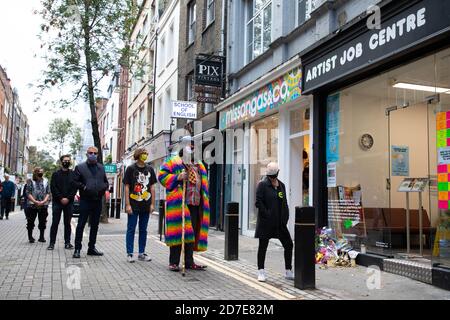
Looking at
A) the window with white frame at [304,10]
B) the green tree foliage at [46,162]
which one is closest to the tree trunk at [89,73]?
the window with white frame at [304,10]

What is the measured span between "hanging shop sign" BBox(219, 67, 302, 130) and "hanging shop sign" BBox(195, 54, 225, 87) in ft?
3.40

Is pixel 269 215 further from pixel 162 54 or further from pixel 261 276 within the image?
pixel 162 54

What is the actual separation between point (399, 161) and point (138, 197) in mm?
4744

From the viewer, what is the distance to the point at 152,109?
85.7ft

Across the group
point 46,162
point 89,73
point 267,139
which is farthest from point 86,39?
point 46,162

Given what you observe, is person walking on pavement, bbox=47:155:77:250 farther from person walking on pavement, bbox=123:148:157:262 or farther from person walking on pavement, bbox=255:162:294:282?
person walking on pavement, bbox=255:162:294:282

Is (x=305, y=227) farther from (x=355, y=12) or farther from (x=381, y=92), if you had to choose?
(x=355, y=12)

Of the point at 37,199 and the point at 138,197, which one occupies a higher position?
the point at 138,197

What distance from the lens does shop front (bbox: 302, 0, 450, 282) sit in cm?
669

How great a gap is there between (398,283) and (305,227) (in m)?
1.65

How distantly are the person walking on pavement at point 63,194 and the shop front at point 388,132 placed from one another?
4945 mm

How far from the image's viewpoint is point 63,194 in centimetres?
938

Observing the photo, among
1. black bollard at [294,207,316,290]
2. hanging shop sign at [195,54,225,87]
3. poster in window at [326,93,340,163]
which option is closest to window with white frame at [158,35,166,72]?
Result: hanging shop sign at [195,54,225,87]
